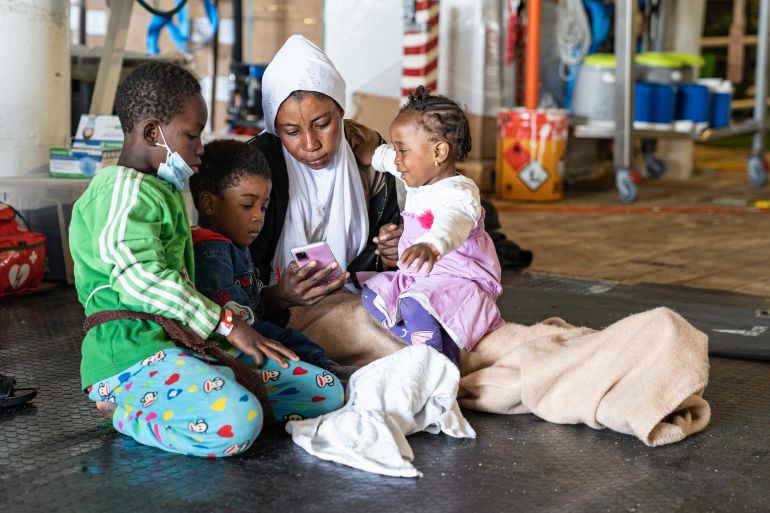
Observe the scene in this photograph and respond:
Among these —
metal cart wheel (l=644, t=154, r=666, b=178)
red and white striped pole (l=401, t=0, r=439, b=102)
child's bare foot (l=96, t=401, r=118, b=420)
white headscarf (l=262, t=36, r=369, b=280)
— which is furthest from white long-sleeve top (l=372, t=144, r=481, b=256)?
metal cart wheel (l=644, t=154, r=666, b=178)

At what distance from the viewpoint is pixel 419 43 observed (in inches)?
232

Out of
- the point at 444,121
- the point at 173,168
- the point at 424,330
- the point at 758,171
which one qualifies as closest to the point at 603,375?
the point at 424,330

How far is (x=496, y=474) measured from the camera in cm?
195

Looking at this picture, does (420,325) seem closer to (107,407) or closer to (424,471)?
(424,471)

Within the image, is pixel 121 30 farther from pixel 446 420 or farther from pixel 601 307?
pixel 446 420

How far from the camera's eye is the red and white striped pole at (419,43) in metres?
5.86

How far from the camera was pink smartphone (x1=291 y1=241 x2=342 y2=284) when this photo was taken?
245 cm

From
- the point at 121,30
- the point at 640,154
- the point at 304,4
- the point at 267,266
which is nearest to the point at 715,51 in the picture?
the point at 640,154

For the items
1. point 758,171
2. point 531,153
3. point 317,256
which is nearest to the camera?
point 317,256

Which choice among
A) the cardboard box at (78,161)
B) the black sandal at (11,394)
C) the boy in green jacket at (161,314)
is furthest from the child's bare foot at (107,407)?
the cardboard box at (78,161)

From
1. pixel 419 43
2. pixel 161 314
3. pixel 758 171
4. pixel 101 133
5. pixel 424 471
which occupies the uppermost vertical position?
pixel 419 43

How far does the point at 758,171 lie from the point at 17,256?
489cm

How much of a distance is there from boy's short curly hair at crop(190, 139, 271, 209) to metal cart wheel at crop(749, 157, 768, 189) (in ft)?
16.4

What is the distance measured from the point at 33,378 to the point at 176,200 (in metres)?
0.75
